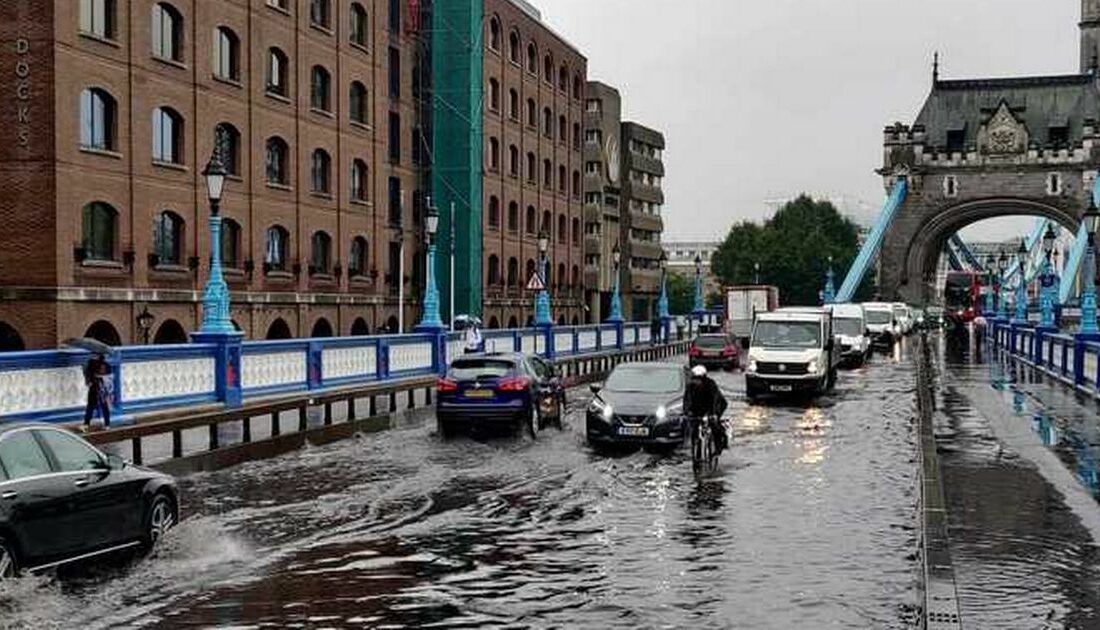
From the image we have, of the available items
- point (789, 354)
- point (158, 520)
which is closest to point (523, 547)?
point (158, 520)

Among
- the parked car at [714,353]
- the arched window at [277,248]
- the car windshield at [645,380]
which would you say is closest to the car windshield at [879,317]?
the parked car at [714,353]

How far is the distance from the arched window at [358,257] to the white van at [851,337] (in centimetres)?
1860

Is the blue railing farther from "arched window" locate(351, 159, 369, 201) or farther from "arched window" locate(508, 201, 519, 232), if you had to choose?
"arched window" locate(508, 201, 519, 232)

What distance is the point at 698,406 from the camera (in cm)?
1848

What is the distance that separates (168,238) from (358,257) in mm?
14028

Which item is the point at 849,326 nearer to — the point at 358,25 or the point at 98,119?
the point at 358,25

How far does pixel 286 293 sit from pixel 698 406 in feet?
90.1

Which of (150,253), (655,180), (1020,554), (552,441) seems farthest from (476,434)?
(655,180)

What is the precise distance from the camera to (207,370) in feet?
73.4

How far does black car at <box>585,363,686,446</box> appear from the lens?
67.5 feet

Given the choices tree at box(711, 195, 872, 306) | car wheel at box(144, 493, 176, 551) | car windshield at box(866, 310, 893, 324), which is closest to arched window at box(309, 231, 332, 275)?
car windshield at box(866, 310, 893, 324)

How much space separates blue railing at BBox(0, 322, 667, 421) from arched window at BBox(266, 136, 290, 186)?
12610 mm

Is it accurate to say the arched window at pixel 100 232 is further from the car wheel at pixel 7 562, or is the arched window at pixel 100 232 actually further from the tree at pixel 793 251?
the tree at pixel 793 251

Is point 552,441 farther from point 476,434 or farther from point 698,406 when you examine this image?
point 698,406
